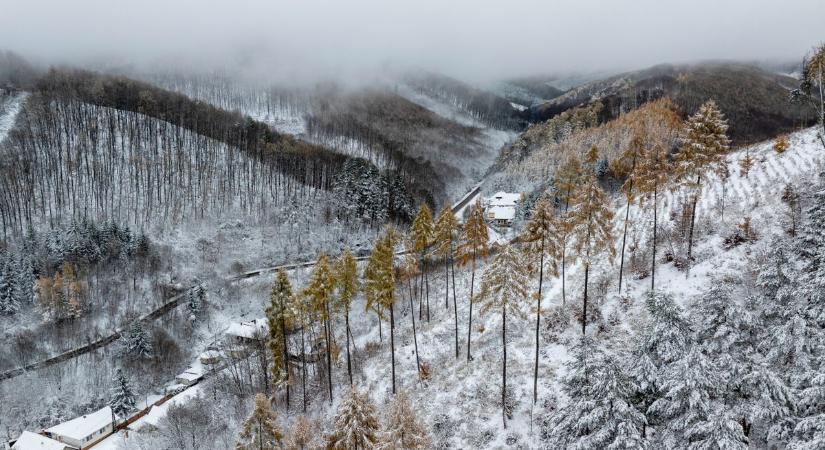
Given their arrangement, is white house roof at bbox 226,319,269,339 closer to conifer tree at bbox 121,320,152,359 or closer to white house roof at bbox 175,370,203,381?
white house roof at bbox 175,370,203,381

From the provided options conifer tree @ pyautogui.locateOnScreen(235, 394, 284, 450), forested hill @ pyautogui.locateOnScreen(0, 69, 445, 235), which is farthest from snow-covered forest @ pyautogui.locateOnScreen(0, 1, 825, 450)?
forested hill @ pyautogui.locateOnScreen(0, 69, 445, 235)

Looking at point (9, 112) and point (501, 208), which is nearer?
point (501, 208)

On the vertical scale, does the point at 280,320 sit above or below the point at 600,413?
below

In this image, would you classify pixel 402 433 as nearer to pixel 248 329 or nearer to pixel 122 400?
pixel 122 400

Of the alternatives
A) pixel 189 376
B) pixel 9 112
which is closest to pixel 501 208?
pixel 189 376

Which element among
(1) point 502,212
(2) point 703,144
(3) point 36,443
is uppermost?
(2) point 703,144

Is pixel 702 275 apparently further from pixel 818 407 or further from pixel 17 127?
pixel 17 127

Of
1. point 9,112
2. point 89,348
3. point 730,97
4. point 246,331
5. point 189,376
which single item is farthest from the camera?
point 730,97
